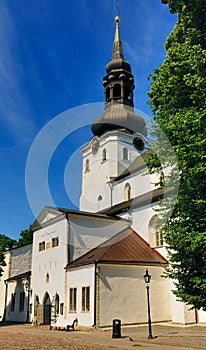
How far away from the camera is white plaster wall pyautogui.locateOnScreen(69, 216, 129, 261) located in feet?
89.4

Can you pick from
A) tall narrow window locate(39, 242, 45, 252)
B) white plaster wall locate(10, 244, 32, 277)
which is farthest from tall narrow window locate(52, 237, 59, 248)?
white plaster wall locate(10, 244, 32, 277)

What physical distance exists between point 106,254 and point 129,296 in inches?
118

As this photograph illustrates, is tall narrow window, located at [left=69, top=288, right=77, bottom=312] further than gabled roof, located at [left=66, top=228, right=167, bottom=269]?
Yes

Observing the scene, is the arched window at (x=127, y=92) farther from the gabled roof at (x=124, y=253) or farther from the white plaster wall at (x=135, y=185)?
the gabled roof at (x=124, y=253)

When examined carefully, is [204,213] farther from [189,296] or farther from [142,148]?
[142,148]

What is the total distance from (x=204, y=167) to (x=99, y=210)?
91.0 feet

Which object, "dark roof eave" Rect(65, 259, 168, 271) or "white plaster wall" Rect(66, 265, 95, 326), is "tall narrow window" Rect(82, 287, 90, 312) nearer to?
"white plaster wall" Rect(66, 265, 95, 326)

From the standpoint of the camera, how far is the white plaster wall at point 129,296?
22.8 metres

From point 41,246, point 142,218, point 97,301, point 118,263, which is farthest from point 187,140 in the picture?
point 41,246

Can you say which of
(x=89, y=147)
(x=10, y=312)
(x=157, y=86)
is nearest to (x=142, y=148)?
(x=89, y=147)

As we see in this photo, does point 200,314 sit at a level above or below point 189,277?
below

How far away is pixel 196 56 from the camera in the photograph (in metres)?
13.9

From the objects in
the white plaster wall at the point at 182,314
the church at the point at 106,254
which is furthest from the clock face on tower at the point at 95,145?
the white plaster wall at the point at 182,314

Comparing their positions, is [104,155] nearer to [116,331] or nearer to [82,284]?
[82,284]
